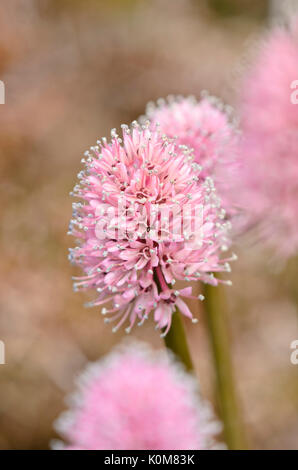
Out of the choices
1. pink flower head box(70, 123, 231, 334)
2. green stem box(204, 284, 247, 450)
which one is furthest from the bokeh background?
pink flower head box(70, 123, 231, 334)

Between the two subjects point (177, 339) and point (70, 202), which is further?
point (70, 202)

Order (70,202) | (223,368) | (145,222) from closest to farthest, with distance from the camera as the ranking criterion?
(145,222) → (223,368) → (70,202)

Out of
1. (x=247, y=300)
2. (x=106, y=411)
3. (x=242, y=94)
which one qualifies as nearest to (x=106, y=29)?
(x=247, y=300)

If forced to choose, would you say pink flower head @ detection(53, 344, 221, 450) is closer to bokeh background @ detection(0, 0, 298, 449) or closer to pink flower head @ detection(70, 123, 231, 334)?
pink flower head @ detection(70, 123, 231, 334)

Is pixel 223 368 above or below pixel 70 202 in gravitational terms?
below

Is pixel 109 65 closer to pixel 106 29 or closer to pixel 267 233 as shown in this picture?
pixel 106 29

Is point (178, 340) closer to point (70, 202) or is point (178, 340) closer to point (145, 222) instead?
point (145, 222)

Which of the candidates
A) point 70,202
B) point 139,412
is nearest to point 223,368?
point 139,412
